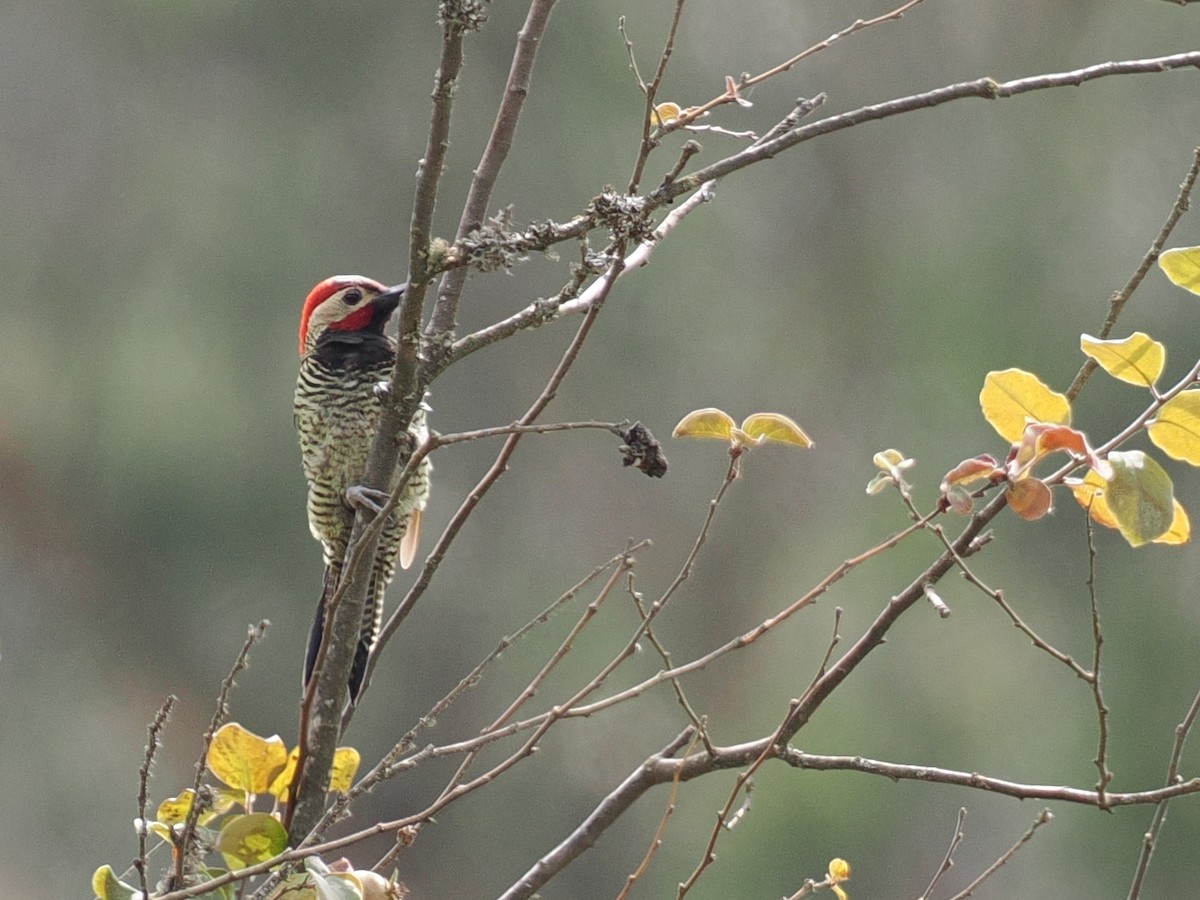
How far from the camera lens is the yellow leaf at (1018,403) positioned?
1118 mm

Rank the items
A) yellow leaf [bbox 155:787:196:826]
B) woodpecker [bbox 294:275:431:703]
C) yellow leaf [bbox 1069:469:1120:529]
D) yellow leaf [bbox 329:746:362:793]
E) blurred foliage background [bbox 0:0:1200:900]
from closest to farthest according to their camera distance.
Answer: yellow leaf [bbox 1069:469:1120:529] → yellow leaf [bbox 155:787:196:826] → yellow leaf [bbox 329:746:362:793] → woodpecker [bbox 294:275:431:703] → blurred foliage background [bbox 0:0:1200:900]

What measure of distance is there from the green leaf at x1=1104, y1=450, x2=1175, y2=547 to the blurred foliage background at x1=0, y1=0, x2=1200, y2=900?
15.9 ft

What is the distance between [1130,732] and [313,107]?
14.8 feet

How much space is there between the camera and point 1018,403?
3.72ft

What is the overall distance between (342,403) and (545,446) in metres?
4.30

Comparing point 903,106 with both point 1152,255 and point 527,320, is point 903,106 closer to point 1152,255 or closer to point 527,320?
point 1152,255

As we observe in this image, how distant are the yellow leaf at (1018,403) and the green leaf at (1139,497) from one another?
91mm

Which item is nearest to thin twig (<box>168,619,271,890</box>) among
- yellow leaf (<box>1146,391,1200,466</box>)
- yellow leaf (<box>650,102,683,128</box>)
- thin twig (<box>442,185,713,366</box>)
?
thin twig (<box>442,185,713,366</box>)

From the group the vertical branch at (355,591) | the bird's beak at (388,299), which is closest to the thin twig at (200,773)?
the vertical branch at (355,591)

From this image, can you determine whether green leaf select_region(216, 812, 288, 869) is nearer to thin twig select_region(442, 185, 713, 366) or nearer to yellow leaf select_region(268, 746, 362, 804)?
yellow leaf select_region(268, 746, 362, 804)

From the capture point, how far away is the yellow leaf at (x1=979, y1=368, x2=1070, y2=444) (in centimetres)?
112

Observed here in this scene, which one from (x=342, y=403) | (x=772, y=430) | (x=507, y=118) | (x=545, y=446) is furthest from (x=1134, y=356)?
(x=545, y=446)

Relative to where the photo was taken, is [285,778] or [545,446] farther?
[545,446]

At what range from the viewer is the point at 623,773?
20.2 feet
